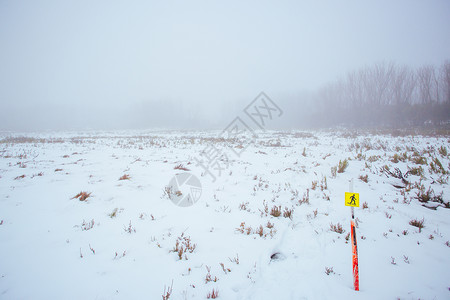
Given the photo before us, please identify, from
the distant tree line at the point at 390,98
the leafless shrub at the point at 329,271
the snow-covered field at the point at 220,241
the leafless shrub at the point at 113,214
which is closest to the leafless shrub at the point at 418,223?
the snow-covered field at the point at 220,241

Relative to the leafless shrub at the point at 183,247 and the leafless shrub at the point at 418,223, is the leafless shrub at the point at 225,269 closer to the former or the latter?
the leafless shrub at the point at 183,247

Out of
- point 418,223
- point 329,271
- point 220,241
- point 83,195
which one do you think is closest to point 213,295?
point 220,241

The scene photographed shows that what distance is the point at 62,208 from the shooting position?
4.39 m

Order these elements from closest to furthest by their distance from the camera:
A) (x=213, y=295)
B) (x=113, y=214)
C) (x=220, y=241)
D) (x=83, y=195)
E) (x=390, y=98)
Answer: (x=213, y=295) < (x=220, y=241) < (x=113, y=214) < (x=83, y=195) < (x=390, y=98)

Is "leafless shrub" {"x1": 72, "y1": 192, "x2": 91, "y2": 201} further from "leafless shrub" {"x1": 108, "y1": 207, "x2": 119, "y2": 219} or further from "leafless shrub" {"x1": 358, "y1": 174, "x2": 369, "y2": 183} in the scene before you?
"leafless shrub" {"x1": 358, "y1": 174, "x2": 369, "y2": 183}

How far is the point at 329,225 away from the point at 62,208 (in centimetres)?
613

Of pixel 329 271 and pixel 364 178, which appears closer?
pixel 329 271

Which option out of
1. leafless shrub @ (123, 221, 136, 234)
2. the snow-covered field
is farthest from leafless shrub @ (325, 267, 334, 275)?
leafless shrub @ (123, 221, 136, 234)

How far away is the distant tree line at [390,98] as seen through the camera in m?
24.2

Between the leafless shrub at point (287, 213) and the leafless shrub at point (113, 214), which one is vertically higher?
the leafless shrub at point (113, 214)

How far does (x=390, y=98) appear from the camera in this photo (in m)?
32.5

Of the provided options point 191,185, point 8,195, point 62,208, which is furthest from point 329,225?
point 8,195

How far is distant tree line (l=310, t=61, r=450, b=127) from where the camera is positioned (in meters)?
24.2

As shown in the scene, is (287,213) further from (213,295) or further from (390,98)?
(390,98)
